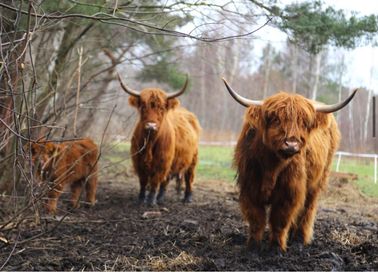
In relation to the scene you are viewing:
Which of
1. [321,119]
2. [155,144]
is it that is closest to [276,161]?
[321,119]

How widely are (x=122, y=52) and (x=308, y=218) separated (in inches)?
227

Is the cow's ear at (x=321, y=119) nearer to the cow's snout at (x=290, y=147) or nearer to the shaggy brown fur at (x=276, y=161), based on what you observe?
the shaggy brown fur at (x=276, y=161)

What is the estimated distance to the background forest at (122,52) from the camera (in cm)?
369

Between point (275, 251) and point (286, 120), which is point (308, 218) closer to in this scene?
point (275, 251)

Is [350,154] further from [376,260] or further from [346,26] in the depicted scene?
[376,260]

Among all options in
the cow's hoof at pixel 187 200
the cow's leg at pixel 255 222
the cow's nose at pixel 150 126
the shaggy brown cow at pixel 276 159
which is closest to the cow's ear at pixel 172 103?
the cow's nose at pixel 150 126

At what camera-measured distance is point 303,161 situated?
4.53m

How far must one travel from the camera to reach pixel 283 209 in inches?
176

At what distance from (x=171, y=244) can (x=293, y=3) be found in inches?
134

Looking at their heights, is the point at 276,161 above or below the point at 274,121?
below

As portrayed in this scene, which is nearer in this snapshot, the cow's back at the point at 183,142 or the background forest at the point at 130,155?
the background forest at the point at 130,155

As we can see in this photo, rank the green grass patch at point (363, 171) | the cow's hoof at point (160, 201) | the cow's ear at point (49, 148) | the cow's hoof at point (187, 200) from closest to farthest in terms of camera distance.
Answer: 1. the cow's ear at point (49, 148)
2. the green grass patch at point (363, 171)
3. the cow's hoof at point (160, 201)
4. the cow's hoof at point (187, 200)

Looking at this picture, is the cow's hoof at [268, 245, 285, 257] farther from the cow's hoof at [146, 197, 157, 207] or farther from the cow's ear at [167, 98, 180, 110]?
the cow's ear at [167, 98, 180, 110]

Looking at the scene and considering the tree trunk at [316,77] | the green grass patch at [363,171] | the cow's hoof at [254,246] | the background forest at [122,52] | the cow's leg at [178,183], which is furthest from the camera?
the tree trunk at [316,77]
